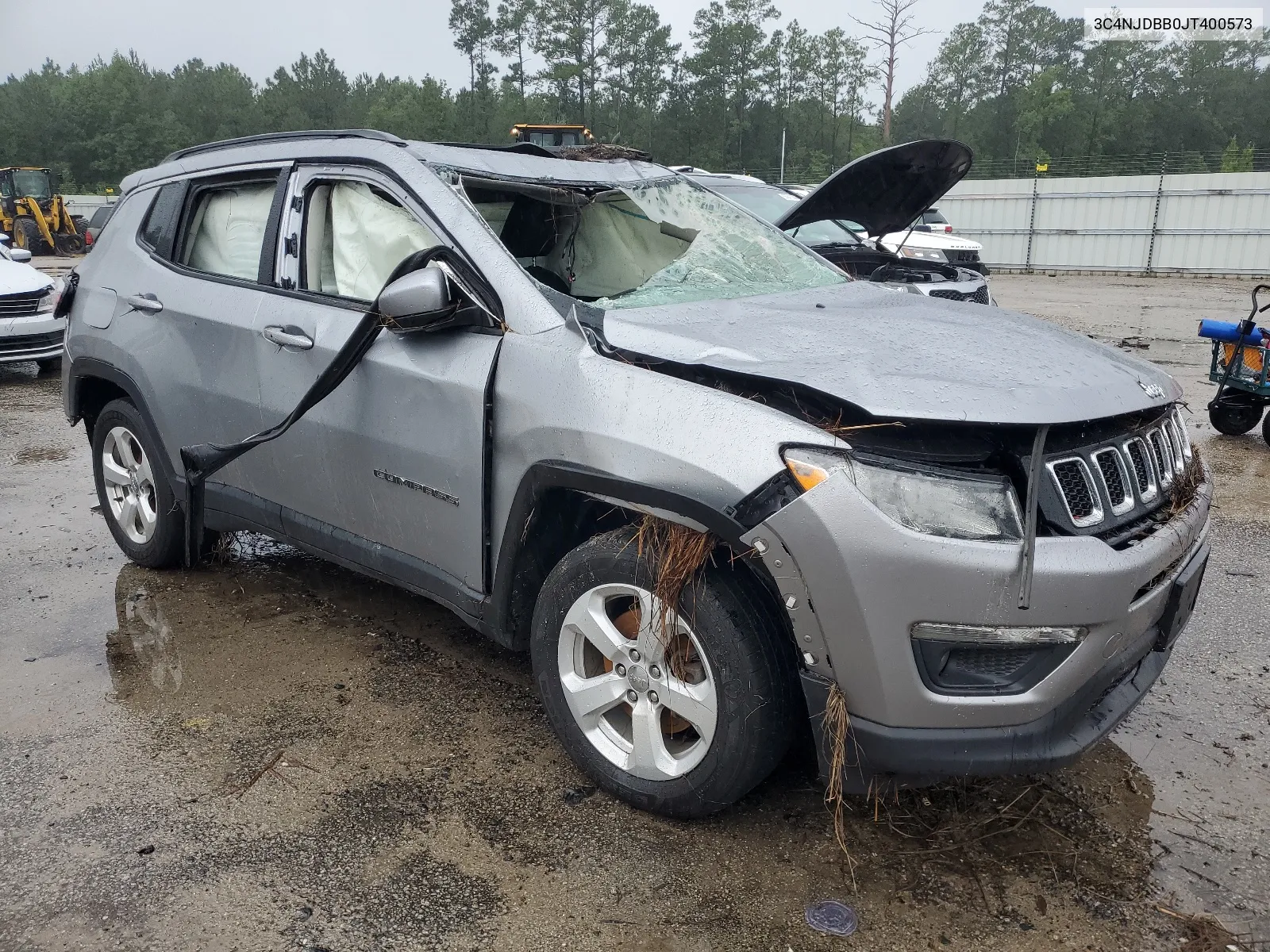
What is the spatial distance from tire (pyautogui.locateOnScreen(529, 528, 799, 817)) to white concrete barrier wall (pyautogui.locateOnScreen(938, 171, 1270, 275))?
25628mm

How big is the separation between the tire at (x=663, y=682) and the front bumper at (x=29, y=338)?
917 centimetres

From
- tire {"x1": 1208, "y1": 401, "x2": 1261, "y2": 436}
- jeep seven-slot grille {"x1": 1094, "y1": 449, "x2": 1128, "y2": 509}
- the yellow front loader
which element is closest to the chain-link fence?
tire {"x1": 1208, "y1": 401, "x2": 1261, "y2": 436}

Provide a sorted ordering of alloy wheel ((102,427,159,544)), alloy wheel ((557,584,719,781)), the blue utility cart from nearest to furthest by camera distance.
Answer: alloy wheel ((557,584,719,781)) → alloy wheel ((102,427,159,544)) → the blue utility cart

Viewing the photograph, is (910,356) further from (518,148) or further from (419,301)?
(518,148)

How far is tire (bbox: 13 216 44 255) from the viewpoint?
2758 centimetres

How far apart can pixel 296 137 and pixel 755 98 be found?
68.7 meters

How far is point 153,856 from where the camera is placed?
262 centimetres

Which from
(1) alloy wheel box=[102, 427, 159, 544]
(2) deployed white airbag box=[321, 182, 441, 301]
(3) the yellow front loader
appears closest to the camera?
(2) deployed white airbag box=[321, 182, 441, 301]

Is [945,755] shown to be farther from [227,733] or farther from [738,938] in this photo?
[227,733]

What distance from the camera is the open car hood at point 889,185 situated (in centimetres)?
504

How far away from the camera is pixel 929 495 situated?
2.26m

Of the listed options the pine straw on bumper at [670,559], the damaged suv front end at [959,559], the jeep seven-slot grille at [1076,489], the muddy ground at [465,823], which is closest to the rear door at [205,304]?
the muddy ground at [465,823]

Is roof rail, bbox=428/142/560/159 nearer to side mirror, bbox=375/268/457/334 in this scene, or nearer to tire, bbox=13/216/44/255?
side mirror, bbox=375/268/457/334

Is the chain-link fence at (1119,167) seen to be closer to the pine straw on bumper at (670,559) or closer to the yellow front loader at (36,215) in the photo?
the yellow front loader at (36,215)
